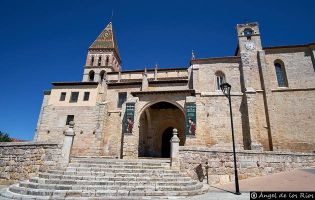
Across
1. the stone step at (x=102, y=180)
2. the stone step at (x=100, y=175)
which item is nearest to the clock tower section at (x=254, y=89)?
the stone step at (x=100, y=175)

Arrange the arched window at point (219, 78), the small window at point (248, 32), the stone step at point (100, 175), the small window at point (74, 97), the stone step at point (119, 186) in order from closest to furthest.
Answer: the stone step at point (119, 186), the stone step at point (100, 175), the arched window at point (219, 78), the small window at point (248, 32), the small window at point (74, 97)

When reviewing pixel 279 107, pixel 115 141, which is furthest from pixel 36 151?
pixel 279 107

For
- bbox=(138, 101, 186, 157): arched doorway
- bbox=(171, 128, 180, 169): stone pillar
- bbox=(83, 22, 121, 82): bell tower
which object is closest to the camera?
bbox=(171, 128, 180, 169): stone pillar

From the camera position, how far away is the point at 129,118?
16.3 metres

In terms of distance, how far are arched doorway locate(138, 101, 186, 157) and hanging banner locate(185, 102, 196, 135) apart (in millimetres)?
4338

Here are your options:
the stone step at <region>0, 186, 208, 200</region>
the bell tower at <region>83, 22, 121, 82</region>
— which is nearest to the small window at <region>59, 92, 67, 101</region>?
the bell tower at <region>83, 22, 121, 82</region>

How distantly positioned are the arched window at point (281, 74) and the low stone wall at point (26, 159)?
2044 cm

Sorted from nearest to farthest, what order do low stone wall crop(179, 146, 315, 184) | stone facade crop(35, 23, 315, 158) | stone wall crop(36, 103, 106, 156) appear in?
low stone wall crop(179, 146, 315, 184)
stone facade crop(35, 23, 315, 158)
stone wall crop(36, 103, 106, 156)

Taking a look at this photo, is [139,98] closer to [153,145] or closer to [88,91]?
[153,145]

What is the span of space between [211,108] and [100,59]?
27.3 meters

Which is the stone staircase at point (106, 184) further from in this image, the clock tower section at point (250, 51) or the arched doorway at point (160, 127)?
the clock tower section at point (250, 51)

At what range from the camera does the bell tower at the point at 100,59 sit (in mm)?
36750

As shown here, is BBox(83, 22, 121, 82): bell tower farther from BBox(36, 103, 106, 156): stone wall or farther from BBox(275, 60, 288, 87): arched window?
BBox(275, 60, 288, 87): arched window

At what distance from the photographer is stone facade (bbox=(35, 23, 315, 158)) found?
16984 mm
